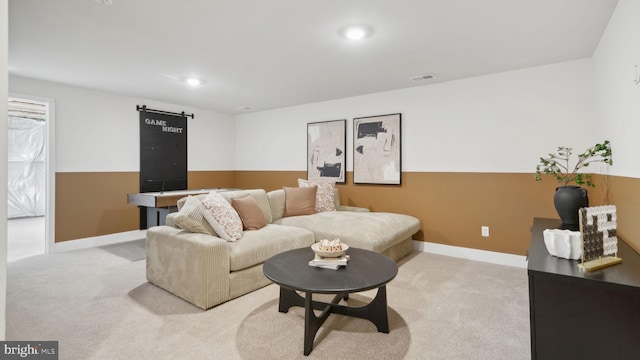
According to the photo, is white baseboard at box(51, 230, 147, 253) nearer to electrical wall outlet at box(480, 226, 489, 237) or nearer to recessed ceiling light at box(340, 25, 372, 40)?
recessed ceiling light at box(340, 25, 372, 40)

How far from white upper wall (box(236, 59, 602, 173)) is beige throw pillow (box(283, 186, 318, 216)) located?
978 millimetres

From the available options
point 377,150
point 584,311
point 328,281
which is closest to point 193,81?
point 377,150

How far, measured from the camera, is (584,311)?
140 centimetres

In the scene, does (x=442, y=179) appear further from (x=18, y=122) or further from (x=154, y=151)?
(x=18, y=122)

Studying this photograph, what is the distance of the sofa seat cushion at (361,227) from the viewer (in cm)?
333

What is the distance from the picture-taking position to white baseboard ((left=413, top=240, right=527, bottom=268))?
3707 mm

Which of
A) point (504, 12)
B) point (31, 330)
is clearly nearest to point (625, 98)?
point (504, 12)

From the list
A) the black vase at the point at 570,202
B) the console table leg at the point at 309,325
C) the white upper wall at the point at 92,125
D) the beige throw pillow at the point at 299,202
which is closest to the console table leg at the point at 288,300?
the console table leg at the point at 309,325

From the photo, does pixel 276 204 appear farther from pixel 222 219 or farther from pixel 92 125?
pixel 92 125

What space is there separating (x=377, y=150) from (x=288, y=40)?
2.38 meters

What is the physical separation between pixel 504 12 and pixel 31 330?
422 cm

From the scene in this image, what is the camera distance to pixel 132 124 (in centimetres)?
505

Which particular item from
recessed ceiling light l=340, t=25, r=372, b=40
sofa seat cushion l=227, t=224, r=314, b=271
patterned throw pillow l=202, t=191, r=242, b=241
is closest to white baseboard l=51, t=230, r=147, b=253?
patterned throw pillow l=202, t=191, r=242, b=241

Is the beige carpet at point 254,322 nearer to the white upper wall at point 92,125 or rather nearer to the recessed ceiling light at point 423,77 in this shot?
the white upper wall at point 92,125
